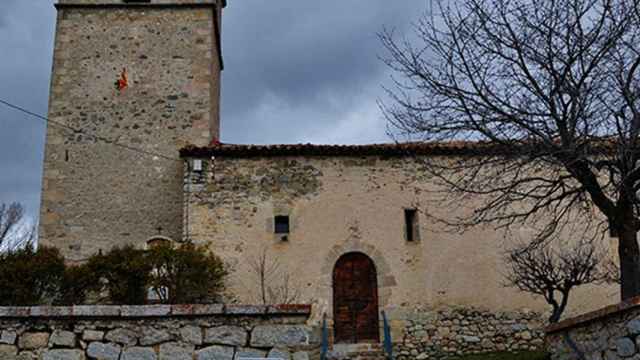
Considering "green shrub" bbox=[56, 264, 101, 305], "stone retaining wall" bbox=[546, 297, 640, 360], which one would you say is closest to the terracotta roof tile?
"green shrub" bbox=[56, 264, 101, 305]

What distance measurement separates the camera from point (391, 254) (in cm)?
1542

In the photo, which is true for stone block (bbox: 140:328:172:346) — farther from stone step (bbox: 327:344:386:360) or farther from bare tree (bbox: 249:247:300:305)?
bare tree (bbox: 249:247:300:305)

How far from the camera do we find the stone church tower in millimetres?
16438

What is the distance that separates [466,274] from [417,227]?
152cm

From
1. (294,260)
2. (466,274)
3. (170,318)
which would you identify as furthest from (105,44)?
(170,318)

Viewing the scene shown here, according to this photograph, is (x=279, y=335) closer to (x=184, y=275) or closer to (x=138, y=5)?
(x=184, y=275)

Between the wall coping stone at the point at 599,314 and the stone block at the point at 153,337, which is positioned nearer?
the stone block at the point at 153,337

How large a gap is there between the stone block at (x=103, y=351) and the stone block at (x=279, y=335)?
48.0 inches

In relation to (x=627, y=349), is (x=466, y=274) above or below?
above

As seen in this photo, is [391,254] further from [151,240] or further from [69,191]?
[69,191]

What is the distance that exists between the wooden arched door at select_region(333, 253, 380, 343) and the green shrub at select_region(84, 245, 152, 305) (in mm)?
4212

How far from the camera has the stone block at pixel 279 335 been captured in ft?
20.0

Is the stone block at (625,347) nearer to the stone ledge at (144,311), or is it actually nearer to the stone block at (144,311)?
the stone ledge at (144,311)

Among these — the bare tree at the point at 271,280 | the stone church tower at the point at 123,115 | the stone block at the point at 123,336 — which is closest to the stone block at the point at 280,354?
the stone block at the point at 123,336
